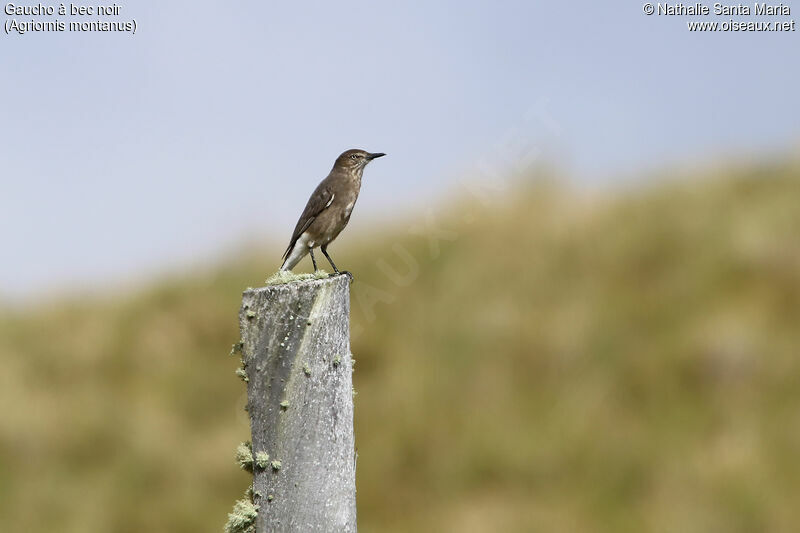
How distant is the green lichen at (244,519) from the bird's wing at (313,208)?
272cm

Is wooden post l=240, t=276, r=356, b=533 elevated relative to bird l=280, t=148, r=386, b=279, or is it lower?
lower

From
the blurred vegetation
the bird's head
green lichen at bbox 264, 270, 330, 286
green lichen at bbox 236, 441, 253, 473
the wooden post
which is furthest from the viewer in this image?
the blurred vegetation

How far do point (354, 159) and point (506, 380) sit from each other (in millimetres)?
5003

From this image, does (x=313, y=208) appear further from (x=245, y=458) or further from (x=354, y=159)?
(x=245, y=458)

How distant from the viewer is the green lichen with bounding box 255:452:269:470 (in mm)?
3076

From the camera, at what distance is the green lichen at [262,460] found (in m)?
3.08

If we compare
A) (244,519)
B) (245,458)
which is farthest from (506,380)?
(244,519)

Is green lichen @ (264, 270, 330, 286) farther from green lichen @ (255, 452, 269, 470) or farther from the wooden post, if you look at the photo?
green lichen @ (255, 452, 269, 470)

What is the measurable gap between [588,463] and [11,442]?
6.90 m

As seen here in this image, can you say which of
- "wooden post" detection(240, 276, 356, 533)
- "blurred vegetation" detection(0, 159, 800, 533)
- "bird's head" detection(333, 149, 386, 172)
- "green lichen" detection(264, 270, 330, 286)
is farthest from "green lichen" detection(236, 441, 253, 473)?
"blurred vegetation" detection(0, 159, 800, 533)

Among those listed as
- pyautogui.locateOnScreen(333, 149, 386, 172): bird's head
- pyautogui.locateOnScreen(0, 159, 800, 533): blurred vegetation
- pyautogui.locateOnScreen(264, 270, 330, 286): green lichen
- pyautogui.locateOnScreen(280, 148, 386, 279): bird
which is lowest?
pyautogui.locateOnScreen(0, 159, 800, 533): blurred vegetation

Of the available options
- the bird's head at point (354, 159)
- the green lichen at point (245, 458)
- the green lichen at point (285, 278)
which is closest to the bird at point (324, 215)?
the bird's head at point (354, 159)

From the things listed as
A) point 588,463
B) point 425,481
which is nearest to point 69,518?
point 425,481

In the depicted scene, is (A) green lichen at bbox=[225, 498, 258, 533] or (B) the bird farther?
(B) the bird
